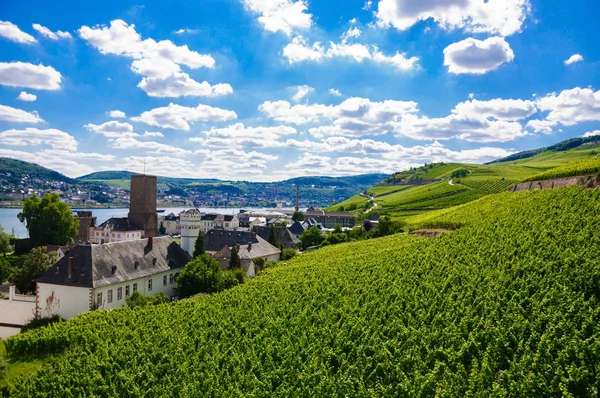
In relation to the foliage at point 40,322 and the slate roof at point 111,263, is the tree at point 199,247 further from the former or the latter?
the foliage at point 40,322

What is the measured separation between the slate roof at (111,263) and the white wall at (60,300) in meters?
0.46

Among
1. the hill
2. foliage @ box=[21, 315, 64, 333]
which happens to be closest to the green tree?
the hill

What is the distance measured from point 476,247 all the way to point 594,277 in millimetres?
10234

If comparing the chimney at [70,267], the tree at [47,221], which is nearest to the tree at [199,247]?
the chimney at [70,267]

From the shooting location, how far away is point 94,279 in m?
32.4

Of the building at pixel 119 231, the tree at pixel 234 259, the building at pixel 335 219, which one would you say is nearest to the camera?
the tree at pixel 234 259

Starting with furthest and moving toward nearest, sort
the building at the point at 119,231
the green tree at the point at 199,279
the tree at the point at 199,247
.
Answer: the building at the point at 119,231 → the tree at the point at 199,247 → the green tree at the point at 199,279

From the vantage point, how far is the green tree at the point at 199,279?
3738 cm

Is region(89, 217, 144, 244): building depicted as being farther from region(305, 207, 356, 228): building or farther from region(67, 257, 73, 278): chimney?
region(305, 207, 356, 228): building

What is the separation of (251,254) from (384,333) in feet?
106

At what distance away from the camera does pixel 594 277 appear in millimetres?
20250

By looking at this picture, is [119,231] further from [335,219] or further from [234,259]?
[335,219]

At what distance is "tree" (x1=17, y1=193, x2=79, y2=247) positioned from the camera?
62281mm

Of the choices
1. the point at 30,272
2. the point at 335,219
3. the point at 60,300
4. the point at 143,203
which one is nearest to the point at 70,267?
the point at 60,300
